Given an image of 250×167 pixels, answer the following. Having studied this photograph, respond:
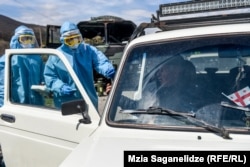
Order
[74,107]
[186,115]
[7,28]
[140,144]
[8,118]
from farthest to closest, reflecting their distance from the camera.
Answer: [7,28]
[8,118]
[74,107]
[186,115]
[140,144]

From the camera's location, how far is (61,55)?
319 cm

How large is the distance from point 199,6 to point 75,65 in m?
1.49

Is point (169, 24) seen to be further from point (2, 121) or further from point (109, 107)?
point (2, 121)

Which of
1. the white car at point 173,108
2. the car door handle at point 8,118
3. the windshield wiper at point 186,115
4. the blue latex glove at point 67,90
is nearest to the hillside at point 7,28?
the car door handle at point 8,118

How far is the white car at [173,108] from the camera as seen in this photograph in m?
2.07

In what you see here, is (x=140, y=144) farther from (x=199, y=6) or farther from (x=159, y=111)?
(x=199, y=6)

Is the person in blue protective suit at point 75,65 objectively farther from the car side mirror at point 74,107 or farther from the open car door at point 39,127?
the car side mirror at point 74,107

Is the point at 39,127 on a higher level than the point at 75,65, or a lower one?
lower

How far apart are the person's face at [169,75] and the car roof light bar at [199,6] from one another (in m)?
0.88

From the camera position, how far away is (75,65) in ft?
13.4

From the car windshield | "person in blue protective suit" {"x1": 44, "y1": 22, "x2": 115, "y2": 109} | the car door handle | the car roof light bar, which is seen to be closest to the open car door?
the car door handle

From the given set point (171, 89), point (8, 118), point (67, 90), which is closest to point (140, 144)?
point (171, 89)

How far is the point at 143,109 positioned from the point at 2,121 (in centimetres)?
186

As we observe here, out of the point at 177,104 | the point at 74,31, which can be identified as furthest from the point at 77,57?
the point at 177,104
